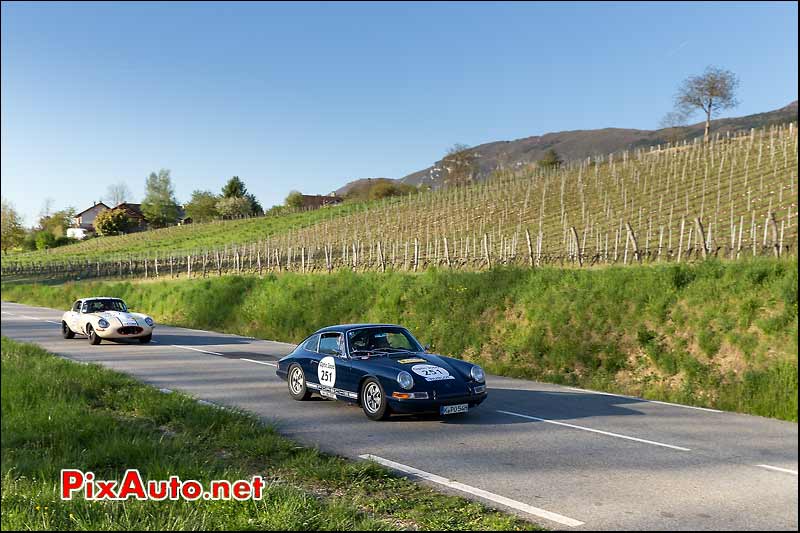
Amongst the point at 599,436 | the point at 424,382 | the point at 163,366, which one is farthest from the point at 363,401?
the point at 163,366

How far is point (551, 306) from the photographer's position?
52.7 feet

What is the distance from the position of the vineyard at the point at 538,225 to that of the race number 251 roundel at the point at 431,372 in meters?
16.5

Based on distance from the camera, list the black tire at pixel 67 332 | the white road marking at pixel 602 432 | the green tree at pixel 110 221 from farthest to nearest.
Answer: the black tire at pixel 67 332, the green tree at pixel 110 221, the white road marking at pixel 602 432

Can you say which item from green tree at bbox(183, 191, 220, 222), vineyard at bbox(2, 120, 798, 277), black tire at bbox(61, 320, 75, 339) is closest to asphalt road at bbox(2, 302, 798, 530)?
black tire at bbox(61, 320, 75, 339)

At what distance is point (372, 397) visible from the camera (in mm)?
9672

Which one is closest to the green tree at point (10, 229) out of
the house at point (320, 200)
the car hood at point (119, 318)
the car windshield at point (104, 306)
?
the car hood at point (119, 318)

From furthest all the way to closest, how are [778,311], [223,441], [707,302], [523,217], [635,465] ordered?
1. [523,217]
2. [707,302]
3. [778,311]
4. [223,441]
5. [635,465]

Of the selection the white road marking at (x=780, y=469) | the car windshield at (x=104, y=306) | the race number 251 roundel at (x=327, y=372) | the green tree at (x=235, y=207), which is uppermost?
the green tree at (x=235, y=207)

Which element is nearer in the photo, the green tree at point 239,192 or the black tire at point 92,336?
the black tire at point 92,336

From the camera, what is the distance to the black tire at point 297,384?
11.2 metres

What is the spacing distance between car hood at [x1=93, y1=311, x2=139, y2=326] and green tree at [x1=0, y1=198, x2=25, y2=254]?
15.6m

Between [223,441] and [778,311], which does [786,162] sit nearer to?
[778,311]

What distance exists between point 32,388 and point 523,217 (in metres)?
39.4

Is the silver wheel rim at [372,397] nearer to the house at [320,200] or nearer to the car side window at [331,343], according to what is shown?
the car side window at [331,343]
